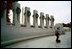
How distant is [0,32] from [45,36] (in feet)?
5.61

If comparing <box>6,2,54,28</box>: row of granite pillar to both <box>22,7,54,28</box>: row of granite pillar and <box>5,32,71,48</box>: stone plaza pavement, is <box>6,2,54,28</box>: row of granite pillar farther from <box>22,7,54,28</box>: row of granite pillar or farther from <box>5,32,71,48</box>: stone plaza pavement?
<box>5,32,71,48</box>: stone plaza pavement

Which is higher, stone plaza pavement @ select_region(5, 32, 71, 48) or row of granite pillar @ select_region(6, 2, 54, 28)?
row of granite pillar @ select_region(6, 2, 54, 28)

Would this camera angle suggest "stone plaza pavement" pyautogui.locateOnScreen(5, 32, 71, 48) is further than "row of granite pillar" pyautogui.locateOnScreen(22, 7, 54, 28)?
No

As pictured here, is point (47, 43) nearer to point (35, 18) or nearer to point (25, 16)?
point (35, 18)

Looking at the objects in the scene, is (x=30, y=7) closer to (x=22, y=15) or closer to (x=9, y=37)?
(x=22, y=15)

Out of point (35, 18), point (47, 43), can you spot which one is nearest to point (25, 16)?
point (35, 18)

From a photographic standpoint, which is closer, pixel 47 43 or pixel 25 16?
pixel 47 43

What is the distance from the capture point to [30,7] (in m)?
5.29

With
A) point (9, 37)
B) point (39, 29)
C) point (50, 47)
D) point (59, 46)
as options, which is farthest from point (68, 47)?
point (9, 37)

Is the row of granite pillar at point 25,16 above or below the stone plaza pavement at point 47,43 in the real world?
above

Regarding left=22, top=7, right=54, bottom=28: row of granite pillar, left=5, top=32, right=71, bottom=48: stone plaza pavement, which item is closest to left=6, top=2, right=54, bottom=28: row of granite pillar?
left=22, top=7, right=54, bottom=28: row of granite pillar

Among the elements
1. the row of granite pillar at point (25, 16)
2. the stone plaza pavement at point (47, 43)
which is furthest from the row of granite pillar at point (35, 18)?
the stone plaza pavement at point (47, 43)

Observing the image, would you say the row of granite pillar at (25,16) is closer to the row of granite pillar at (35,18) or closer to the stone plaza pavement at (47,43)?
the row of granite pillar at (35,18)

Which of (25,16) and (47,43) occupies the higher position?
(25,16)
